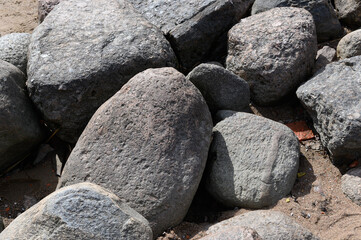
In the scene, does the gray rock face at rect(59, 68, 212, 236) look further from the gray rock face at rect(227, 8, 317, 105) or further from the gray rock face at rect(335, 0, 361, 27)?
the gray rock face at rect(335, 0, 361, 27)

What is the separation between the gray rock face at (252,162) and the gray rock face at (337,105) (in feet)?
0.94

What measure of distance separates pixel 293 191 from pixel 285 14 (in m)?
1.64

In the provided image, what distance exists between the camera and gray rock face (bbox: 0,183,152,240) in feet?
8.38

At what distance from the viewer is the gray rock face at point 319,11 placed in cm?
480

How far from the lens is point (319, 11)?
483 cm

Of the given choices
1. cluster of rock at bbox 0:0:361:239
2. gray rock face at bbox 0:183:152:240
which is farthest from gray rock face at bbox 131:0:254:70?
gray rock face at bbox 0:183:152:240

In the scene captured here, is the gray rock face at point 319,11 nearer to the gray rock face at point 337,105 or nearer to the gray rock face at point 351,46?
the gray rock face at point 351,46

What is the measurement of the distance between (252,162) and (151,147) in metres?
0.79

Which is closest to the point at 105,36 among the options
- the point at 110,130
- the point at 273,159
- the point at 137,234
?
the point at 110,130

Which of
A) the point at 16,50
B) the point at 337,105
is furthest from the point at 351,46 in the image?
the point at 16,50

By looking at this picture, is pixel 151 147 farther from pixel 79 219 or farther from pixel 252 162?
pixel 79 219

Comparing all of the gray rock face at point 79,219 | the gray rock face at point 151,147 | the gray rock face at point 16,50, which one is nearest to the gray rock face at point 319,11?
the gray rock face at point 151,147

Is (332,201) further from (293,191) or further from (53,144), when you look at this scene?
(53,144)

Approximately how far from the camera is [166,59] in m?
4.27
